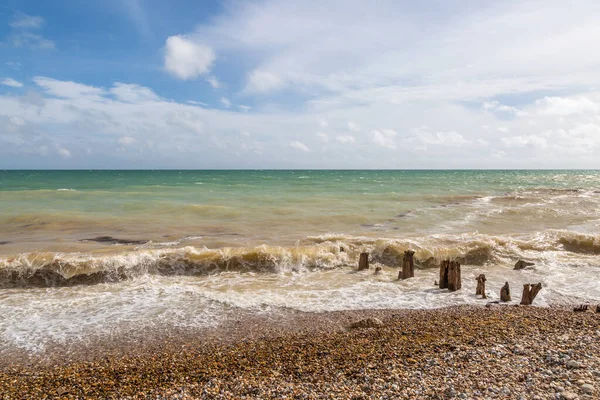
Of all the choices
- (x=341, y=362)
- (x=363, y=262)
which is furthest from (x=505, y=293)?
(x=341, y=362)

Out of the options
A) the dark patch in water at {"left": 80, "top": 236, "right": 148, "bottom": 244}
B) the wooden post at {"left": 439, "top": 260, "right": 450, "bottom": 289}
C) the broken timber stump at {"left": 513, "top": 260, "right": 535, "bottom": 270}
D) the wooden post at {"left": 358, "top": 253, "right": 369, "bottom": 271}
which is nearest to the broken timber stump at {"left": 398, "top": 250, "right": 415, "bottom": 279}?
the wooden post at {"left": 439, "top": 260, "right": 450, "bottom": 289}

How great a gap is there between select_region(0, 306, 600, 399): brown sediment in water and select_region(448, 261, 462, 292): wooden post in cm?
220

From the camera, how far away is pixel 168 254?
1265 cm

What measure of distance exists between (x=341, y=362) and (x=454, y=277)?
18.3 feet

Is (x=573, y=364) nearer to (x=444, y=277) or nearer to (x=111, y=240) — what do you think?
(x=444, y=277)

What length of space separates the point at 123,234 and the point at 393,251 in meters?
12.0

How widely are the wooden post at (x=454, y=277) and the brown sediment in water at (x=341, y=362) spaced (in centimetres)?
220

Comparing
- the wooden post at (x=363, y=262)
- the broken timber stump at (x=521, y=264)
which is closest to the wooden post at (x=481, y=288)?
the wooden post at (x=363, y=262)

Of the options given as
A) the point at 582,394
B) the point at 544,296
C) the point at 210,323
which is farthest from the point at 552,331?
the point at 210,323

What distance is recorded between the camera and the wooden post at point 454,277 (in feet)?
32.8

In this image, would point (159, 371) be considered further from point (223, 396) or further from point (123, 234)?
point (123, 234)

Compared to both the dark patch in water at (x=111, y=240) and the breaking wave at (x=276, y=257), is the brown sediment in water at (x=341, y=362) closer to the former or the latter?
the breaking wave at (x=276, y=257)

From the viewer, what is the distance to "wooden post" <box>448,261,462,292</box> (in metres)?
9.98

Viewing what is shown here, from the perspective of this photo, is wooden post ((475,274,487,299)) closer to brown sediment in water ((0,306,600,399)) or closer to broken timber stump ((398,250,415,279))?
brown sediment in water ((0,306,600,399))
